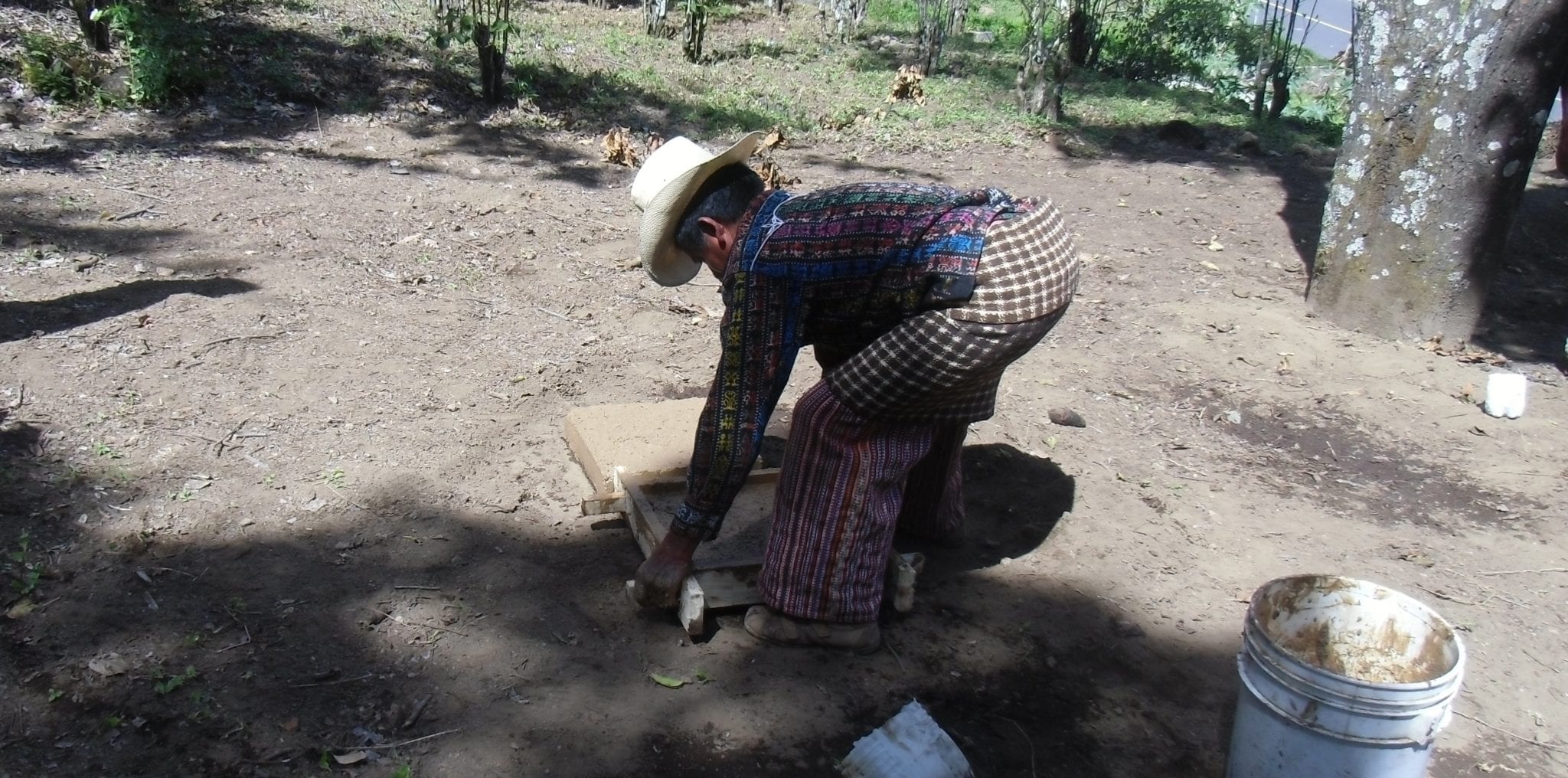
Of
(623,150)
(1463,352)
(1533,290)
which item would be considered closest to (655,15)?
(623,150)

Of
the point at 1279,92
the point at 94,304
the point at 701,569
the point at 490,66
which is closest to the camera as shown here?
the point at 701,569

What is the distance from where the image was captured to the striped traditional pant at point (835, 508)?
3053 mm

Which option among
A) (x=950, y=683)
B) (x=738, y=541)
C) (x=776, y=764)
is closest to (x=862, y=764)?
(x=776, y=764)

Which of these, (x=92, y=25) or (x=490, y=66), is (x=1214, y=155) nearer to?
(x=490, y=66)

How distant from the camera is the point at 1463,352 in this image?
5.57 metres

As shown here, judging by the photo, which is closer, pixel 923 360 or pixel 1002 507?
pixel 923 360

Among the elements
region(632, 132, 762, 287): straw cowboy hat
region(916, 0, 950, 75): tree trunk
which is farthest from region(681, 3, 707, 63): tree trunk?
region(632, 132, 762, 287): straw cowboy hat

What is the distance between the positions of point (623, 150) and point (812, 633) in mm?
5028

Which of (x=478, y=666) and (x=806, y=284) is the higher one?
(x=806, y=284)

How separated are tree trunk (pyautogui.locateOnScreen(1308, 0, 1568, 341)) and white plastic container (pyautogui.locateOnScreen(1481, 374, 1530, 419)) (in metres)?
0.68

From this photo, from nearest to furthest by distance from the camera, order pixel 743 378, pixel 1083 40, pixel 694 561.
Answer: pixel 743 378 → pixel 694 561 → pixel 1083 40

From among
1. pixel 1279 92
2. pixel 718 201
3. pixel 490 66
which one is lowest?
pixel 490 66

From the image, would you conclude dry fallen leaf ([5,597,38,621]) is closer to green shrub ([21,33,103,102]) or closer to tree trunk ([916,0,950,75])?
green shrub ([21,33,103,102])

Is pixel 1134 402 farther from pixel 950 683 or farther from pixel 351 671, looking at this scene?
pixel 351 671
